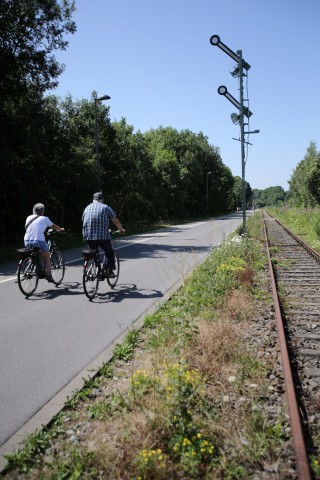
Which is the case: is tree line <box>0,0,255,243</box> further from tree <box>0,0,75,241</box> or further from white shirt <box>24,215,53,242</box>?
white shirt <box>24,215,53,242</box>

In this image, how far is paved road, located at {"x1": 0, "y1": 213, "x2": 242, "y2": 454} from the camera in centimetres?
394

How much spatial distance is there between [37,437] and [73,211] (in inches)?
956

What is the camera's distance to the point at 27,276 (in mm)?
7883

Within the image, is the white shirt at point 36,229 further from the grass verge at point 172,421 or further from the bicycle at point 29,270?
the grass verge at point 172,421

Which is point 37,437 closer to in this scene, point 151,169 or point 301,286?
point 301,286

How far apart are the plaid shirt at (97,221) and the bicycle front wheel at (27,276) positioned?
1.32m

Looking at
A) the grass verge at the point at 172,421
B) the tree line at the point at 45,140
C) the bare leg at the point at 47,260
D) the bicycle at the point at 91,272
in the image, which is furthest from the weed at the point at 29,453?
the tree line at the point at 45,140

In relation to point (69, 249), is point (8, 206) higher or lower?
higher

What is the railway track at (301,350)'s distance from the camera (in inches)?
118

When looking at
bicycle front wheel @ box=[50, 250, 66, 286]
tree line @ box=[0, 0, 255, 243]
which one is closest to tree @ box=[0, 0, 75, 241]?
tree line @ box=[0, 0, 255, 243]

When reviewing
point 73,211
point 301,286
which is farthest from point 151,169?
point 301,286

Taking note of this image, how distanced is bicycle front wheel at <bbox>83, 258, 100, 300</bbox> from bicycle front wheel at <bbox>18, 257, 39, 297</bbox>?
1.31m

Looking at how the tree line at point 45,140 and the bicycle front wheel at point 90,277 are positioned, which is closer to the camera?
the bicycle front wheel at point 90,277

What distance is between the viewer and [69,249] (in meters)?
16.6
